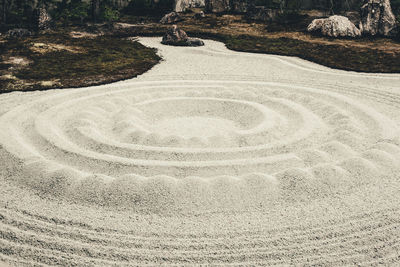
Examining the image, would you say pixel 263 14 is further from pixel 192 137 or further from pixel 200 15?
pixel 192 137

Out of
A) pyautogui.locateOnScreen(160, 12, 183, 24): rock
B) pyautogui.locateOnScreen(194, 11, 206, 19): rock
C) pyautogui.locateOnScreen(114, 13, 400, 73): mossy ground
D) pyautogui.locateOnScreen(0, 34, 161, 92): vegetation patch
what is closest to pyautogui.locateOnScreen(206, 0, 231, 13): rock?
pyautogui.locateOnScreen(114, 13, 400, 73): mossy ground

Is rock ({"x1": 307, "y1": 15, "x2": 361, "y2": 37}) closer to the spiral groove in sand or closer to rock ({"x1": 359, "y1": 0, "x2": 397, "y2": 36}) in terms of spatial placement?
rock ({"x1": 359, "y1": 0, "x2": 397, "y2": 36})

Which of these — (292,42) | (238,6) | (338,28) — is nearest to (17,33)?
(292,42)

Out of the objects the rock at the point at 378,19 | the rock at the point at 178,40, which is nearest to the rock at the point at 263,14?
the rock at the point at 378,19

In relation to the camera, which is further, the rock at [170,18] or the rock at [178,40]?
the rock at [170,18]

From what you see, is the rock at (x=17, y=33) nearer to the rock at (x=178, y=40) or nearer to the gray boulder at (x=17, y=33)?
the gray boulder at (x=17, y=33)

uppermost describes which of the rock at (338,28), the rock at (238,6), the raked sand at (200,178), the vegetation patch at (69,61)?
the rock at (238,6)
